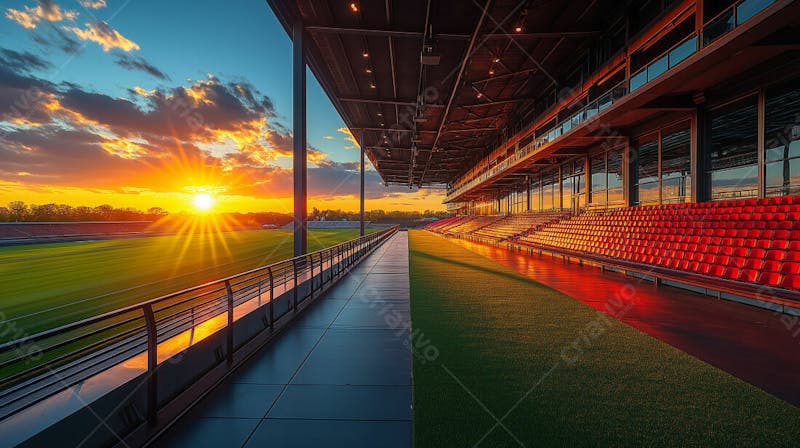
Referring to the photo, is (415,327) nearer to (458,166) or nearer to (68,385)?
(68,385)

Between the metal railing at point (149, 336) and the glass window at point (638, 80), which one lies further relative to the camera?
the glass window at point (638, 80)

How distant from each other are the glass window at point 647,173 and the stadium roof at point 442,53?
457cm

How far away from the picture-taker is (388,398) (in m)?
2.98

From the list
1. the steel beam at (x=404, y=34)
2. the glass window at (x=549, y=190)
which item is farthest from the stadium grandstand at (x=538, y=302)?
the glass window at (x=549, y=190)

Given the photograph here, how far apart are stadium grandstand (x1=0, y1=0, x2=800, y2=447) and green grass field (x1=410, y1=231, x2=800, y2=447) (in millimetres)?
24

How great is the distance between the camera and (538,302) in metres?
6.18

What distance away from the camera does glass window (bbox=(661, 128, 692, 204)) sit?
31.3 feet

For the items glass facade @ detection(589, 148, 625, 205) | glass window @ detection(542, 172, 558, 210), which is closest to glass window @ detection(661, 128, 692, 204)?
glass facade @ detection(589, 148, 625, 205)

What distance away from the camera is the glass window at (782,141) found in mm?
6930

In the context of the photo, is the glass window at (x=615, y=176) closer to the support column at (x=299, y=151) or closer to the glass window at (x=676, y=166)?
the glass window at (x=676, y=166)

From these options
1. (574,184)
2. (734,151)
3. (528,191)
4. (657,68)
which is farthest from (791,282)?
(528,191)

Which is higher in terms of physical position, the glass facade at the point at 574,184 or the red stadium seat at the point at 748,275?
the glass facade at the point at 574,184

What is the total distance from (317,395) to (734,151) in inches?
447

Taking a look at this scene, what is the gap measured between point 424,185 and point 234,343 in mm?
49139
